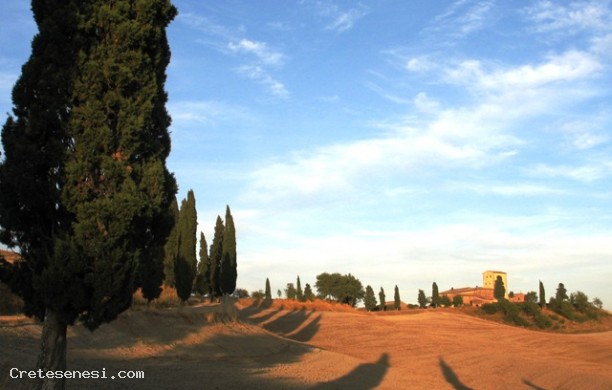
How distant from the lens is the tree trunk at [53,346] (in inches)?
337

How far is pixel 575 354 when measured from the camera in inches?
1486

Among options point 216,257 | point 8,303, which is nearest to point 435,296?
point 216,257

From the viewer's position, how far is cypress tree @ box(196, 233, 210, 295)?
2009 inches

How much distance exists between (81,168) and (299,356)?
1790 centimetres

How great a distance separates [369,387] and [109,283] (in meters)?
11.7

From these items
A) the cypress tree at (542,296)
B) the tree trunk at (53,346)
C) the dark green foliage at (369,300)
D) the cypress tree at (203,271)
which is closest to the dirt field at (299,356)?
the tree trunk at (53,346)

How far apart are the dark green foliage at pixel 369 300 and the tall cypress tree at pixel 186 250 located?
154ft

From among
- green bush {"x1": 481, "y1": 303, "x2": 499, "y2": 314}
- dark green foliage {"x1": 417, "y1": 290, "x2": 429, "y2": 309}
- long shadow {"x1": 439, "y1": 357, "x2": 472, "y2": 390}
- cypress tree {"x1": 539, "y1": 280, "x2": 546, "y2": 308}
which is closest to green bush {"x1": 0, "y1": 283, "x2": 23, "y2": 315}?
long shadow {"x1": 439, "y1": 357, "x2": 472, "y2": 390}

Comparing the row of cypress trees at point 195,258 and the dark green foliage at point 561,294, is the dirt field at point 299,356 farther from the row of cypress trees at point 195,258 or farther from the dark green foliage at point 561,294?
the dark green foliage at point 561,294

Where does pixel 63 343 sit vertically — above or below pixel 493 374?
above

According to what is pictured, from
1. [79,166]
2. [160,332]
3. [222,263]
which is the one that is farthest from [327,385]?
[222,263]

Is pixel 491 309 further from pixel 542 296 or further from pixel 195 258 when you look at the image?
pixel 195 258

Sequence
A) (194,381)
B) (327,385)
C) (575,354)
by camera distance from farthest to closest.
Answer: (575,354), (327,385), (194,381)

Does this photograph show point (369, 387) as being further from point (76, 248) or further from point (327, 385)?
point (76, 248)
